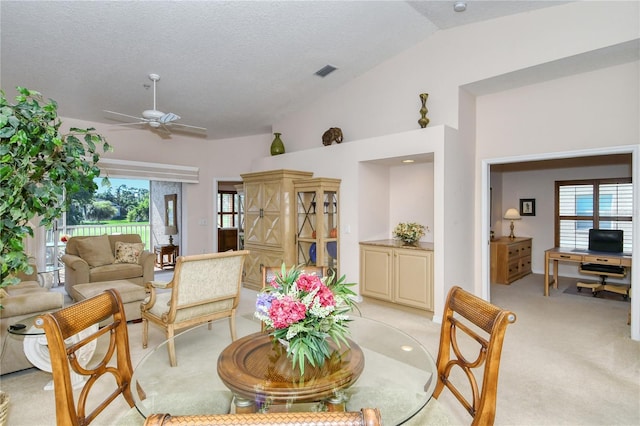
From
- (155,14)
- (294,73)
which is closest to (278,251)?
(294,73)

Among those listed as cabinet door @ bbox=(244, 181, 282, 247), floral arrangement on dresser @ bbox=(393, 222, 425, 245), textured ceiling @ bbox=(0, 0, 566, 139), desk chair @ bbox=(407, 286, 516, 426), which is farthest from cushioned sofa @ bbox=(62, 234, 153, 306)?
desk chair @ bbox=(407, 286, 516, 426)

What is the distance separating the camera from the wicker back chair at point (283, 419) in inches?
26.6

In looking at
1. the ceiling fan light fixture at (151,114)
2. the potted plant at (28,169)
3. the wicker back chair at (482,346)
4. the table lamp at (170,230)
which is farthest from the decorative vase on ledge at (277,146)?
the wicker back chair at (482,346)

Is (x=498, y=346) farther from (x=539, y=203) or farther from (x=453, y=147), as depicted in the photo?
(x=539, y=203)

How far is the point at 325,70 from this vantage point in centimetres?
512

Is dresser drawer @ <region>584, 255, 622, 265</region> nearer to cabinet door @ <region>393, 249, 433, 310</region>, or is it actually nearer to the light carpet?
the light carpet

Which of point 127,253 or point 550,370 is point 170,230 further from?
point 550,370

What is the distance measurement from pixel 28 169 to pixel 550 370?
3930 mm

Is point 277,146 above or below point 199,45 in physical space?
below

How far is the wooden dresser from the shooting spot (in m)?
6.18

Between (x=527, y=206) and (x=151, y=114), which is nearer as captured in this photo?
(x=151, y=114)

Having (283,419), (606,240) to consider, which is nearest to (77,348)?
(283,419)

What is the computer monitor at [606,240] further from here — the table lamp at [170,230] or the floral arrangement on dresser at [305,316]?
the table lamp at [170,230]

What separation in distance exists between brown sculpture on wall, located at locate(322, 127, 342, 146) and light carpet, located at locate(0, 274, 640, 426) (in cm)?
253
